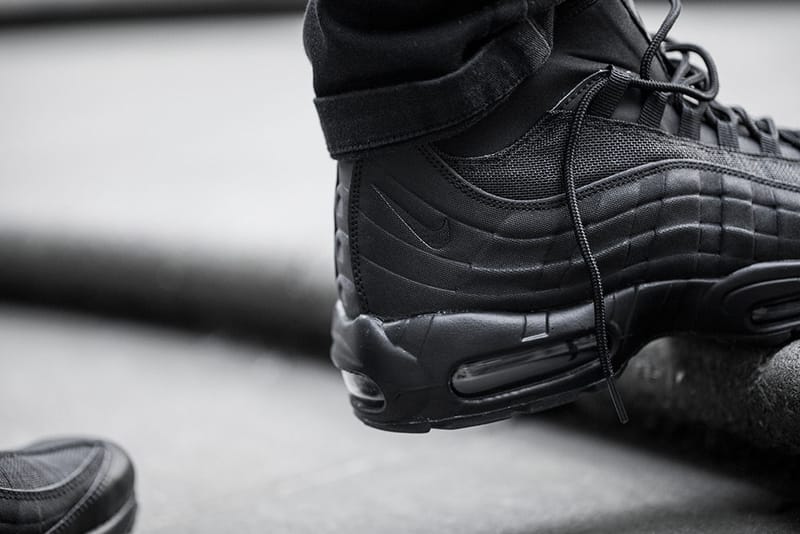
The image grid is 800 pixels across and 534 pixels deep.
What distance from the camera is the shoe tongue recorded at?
71 centimetres

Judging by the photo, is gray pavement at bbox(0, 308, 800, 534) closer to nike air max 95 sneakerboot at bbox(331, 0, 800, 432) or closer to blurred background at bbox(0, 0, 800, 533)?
blurred background at bbox(0, 0, 800, 533)

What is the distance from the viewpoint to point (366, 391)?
720 mm

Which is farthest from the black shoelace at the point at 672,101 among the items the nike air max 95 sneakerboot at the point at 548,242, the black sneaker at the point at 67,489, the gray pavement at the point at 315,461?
the black sneaker at the point at 67,489

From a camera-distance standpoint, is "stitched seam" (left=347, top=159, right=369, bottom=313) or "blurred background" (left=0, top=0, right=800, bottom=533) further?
"blurred background" (left=0, top=0, right=800, bottom=533)

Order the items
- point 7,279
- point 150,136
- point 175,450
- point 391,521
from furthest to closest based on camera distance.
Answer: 1. point 150,136
2. point 7,279
3. point 175,450
4. point 391,521

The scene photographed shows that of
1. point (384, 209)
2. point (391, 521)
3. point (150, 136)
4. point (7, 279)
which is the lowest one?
point (7, 279)

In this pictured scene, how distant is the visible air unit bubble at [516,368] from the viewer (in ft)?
2.29

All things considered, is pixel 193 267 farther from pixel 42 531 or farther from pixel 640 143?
pixel 640 143

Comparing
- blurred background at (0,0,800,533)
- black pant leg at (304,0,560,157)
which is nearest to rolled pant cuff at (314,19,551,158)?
black pant leg at (304,0,560,157)

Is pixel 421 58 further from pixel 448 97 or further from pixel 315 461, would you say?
pixel 315 461

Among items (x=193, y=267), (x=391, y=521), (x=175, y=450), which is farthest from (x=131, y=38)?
(x=391, y=521)

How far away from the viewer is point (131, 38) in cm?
260

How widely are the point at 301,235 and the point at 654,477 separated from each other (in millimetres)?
703

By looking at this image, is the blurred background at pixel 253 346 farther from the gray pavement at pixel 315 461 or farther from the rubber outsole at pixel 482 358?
the rubber outsole at pixel 482 358
